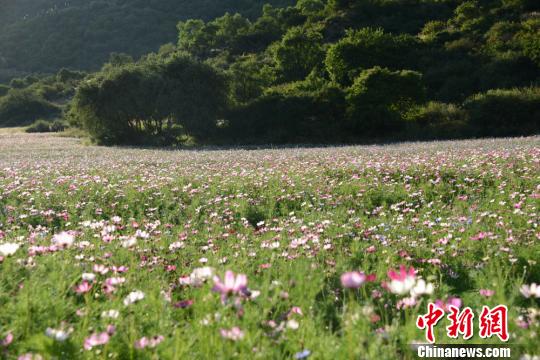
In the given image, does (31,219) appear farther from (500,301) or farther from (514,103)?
(514,103)

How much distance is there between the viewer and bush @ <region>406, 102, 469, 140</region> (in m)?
Result: 27.4

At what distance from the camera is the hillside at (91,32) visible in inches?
4473

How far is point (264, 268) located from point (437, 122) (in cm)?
2872

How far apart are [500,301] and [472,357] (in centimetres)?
44

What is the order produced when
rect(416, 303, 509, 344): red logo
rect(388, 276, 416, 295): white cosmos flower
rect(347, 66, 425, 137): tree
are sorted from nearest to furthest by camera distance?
rect(388, 276, 416, 295): white cosmos flower, rect(416, 303, 509, 344): red logo, rect(347, 66, 425, 137): tree

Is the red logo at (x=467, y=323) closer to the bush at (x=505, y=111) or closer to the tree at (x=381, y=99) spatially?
the bush at (x=505, y=111)

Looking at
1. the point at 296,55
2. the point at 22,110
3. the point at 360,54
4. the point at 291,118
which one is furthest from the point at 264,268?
the point at 22,110

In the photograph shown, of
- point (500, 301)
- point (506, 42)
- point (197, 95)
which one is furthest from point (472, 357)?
point (506, 42)

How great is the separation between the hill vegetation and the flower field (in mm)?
21311

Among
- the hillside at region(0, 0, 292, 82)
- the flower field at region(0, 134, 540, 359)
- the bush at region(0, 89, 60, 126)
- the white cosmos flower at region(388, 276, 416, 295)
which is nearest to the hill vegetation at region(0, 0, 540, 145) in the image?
the flower field at region(0, 134, 540, 359)

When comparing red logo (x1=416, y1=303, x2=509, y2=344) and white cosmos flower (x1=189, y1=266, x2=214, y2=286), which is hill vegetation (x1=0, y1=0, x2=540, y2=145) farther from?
white cosmos flower (x1=189, y1=266, x2=214, y2=286)

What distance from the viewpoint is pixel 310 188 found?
8.58m

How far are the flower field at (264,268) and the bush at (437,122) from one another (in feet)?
61.4

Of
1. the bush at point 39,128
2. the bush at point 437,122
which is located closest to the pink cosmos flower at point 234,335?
the bush at point 437,122
